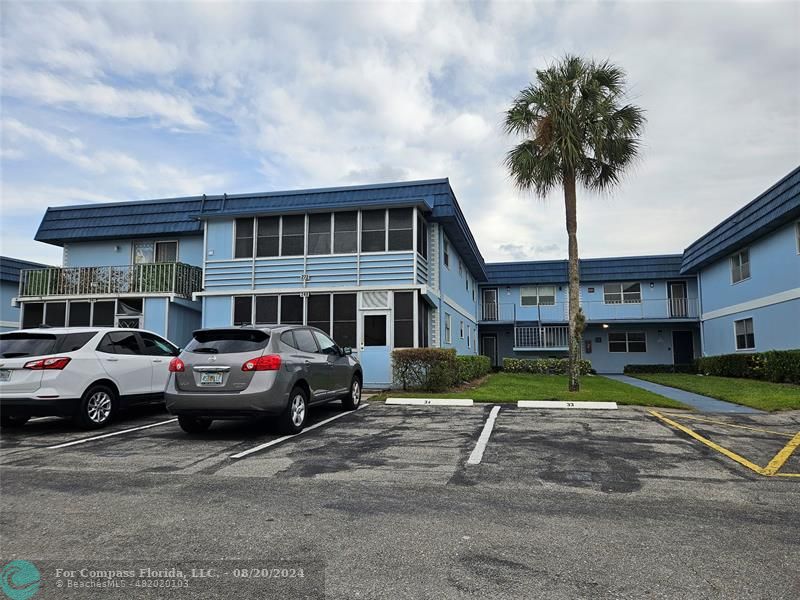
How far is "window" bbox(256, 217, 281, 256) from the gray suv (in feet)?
28.2

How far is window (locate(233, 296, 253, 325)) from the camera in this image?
1677cm

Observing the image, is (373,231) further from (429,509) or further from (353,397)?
(429,509)

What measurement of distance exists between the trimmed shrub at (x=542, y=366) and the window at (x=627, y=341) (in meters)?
5.04

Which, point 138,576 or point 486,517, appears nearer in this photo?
point 138,576

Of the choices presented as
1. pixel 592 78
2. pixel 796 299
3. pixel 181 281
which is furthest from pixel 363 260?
pixel 796 299

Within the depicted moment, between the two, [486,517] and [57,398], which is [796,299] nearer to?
[486,517]

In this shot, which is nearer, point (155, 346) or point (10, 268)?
point (155, 346)

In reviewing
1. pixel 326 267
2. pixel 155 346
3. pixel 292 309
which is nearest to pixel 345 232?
pixel 326 267

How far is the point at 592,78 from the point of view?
46.3 feet

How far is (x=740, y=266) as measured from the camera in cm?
2216

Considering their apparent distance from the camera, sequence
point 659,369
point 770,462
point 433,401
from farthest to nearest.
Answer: point 659,369
point 433,401
point 770,462

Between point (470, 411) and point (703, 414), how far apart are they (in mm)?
4400

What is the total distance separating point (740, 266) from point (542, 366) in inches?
355

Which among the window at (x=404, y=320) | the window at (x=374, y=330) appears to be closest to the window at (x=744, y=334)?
the window at (x=404, y=320)
